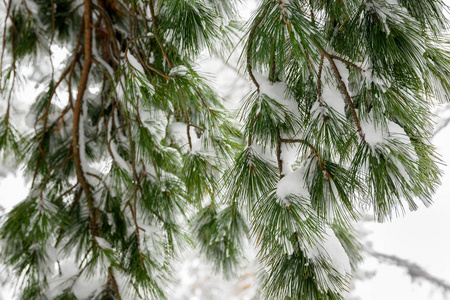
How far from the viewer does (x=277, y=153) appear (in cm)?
76

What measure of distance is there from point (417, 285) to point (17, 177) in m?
4.09

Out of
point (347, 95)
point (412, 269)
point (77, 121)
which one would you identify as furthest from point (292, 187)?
point (412, 269)

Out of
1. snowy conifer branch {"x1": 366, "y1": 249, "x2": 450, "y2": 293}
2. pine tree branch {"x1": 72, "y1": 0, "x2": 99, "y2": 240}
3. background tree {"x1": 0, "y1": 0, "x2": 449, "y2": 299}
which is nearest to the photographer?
background tree {"x1": 0, "y1": 0, "x2": 449, "y2": 299}

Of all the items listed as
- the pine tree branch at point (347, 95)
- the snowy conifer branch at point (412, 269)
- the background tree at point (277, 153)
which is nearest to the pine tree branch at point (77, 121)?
the background tree at point (277, 153)

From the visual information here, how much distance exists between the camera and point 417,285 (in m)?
3.23

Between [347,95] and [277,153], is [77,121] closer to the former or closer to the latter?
[277,153]

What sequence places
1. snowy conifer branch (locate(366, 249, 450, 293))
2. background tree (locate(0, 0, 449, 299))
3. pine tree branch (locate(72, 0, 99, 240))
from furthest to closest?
snowy conifer branch (locate(366, 249, 450, 293)) < pine tree branch (locate(72, 0, 99, 240)) < background tree (locate(0, 0, 449, 299))

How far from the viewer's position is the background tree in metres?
0.62

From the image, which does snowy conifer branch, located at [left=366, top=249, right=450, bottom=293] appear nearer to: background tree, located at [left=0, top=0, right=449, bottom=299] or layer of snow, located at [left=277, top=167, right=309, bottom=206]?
background tree, located at [left=0, top=0, right=449, bottom=299]

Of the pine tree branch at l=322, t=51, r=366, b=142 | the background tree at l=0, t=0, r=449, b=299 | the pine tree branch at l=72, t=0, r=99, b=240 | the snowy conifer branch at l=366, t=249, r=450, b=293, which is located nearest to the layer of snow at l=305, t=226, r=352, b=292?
the background tree at l=0, t=0, r=449, b=299

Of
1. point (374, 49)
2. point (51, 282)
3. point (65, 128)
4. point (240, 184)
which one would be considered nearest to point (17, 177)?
point (65, 128)

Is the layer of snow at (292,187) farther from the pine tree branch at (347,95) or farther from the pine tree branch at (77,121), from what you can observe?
the pine tree branch at (77,121)

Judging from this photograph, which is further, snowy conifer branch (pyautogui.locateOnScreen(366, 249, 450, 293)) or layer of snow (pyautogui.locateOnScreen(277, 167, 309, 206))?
snowy conifer branch (pyautogui.locateOnScreen(366, 249, 450, 293))

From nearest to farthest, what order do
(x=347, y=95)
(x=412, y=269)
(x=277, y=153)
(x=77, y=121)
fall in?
(x=347, y=95), (x=277, y=153), (x=77, y=121), (x=412, y=269)
